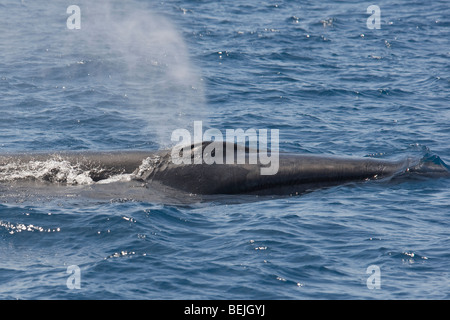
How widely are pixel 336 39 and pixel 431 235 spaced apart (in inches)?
956

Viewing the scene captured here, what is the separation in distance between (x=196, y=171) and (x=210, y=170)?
32 centimetres

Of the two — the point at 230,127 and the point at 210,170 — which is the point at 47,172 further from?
the point at 230,127

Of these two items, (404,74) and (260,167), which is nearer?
(260,167)

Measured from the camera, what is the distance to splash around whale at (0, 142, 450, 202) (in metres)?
16.9

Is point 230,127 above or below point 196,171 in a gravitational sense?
above

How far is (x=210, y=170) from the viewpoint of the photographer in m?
17.0

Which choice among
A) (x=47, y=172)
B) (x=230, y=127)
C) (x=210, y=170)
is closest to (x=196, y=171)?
(x=210, y=170)

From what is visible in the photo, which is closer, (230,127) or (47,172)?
(47,172)

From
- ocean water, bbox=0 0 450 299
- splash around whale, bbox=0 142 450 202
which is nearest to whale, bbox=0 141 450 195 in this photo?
splash around whale, bbox=0 142 450 202

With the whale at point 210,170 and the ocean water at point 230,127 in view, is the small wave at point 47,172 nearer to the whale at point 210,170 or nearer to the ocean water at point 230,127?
the whale at point 210,170

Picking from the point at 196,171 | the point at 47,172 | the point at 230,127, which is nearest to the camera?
the point at 196,171
